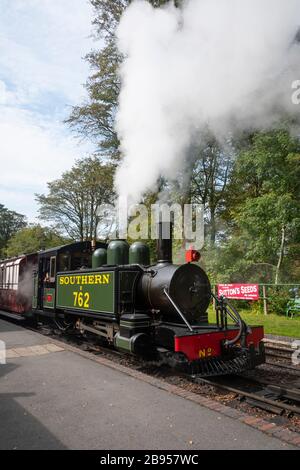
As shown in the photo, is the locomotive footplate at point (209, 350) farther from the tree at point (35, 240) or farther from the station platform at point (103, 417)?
the tree at point (35, 240)

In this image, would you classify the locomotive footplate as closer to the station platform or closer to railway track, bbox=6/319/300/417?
railway track, bbox=6/319/300/417

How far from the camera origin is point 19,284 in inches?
505

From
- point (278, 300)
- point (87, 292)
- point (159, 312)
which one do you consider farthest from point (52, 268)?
point (278, 300)

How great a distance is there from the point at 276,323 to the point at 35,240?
94.1 feet

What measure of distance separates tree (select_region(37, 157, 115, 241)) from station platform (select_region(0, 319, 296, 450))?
22.0 m

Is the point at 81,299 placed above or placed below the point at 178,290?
below

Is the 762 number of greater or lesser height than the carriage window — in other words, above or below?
below

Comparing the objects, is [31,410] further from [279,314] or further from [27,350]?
[279,314]

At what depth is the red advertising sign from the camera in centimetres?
1237

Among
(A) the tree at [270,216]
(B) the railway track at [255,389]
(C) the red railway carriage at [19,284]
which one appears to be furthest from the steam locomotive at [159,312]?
(A) the tree at [270,216]

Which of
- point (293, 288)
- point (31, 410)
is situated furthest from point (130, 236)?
point (31, 410)

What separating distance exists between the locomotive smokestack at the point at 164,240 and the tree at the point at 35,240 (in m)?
21.9

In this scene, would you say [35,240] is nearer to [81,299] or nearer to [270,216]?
[270,216]

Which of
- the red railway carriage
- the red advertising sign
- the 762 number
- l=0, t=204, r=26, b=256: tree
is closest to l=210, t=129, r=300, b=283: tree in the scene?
the red advertising sign
